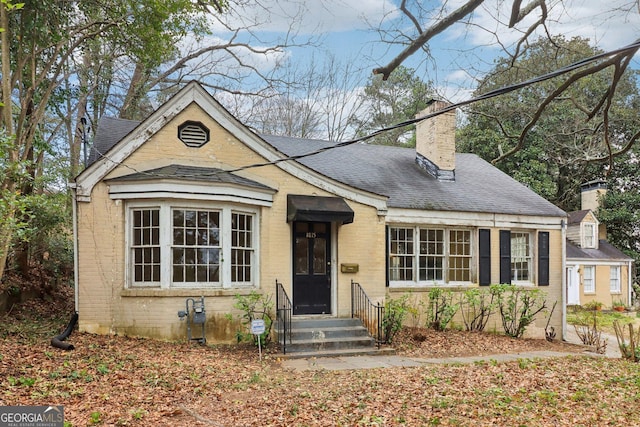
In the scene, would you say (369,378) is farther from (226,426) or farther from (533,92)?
(533,92)

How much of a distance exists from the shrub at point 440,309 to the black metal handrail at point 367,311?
2.20 m

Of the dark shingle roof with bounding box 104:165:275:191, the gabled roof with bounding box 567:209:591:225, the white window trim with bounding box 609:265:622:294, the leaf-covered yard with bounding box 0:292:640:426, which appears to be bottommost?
the white window trim with bounding box 609:265:622:294

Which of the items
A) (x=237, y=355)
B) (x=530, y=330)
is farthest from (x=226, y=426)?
(x=530, y=330)

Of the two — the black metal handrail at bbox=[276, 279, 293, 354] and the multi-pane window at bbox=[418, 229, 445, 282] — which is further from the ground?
the multi-pane window at bbox=[418, 229, 445, 282]

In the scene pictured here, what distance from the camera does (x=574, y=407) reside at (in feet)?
21.0

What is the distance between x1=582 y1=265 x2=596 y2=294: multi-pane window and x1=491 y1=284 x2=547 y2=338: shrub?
473 inches

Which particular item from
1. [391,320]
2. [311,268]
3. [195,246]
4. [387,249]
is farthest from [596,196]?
[195,246]

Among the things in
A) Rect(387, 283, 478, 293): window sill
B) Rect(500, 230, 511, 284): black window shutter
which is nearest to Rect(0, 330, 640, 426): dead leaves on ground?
Rect(387, 283, 478, 293): window sill

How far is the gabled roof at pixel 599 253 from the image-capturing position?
24594mm

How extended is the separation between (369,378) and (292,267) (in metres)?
4.24

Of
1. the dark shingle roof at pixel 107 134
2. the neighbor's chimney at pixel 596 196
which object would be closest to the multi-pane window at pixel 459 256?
the dark shingle roof at pixel 107 134

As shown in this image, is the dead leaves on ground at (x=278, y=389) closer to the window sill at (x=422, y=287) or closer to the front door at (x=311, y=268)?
Answer: the front door at (x=311, y=268)

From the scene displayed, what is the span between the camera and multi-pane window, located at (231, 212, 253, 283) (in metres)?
10.7

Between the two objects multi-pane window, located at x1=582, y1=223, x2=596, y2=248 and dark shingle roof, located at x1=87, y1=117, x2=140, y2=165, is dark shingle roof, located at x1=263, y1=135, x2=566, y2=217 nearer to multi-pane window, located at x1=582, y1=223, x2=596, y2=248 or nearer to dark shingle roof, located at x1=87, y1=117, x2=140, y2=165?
dark shingle roof, located at x1=87, y1=117, x2=140, y2=165
